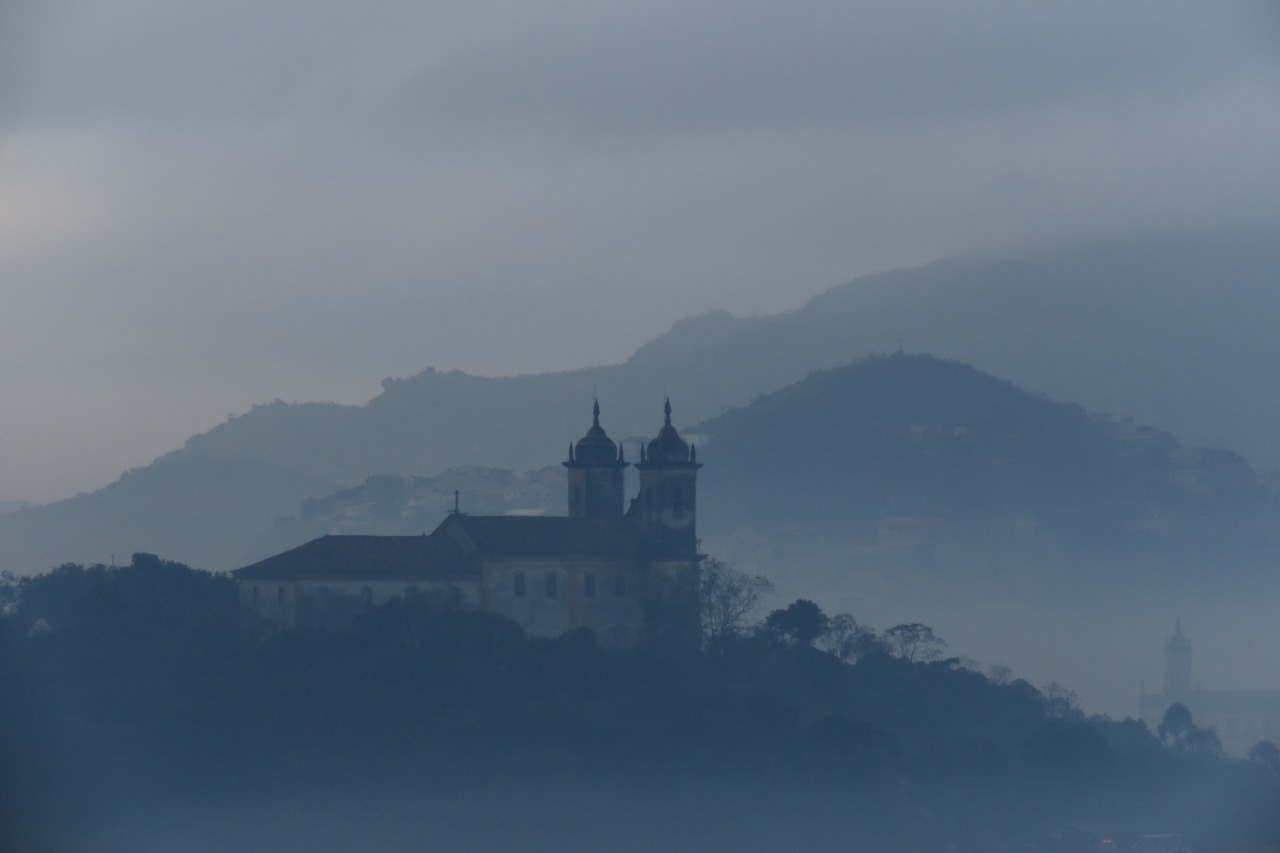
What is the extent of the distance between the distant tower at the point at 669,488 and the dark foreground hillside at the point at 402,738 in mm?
4151

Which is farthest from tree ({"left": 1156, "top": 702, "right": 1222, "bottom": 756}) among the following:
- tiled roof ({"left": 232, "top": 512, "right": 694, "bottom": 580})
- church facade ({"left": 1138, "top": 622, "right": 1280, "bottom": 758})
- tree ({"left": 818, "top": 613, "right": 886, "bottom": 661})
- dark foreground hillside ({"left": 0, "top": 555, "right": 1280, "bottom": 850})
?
church facade ({"left": 1138, "top": 622, "right": 1280, "bottom": 758})

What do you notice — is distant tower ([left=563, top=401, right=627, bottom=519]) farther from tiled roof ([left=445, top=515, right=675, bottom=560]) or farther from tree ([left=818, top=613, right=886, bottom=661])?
tree ([left=818, top=613, right=886, bottom=661])

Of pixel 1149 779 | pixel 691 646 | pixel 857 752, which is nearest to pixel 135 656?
pixel 691 646

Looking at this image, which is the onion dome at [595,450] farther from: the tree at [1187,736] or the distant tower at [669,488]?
the tree at [1187,736]

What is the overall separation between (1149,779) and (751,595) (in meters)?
26.4

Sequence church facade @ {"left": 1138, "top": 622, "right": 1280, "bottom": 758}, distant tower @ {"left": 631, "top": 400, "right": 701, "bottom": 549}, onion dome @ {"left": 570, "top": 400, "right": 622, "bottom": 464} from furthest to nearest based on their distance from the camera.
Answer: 1. church facade @ {"left": 1138, "top": 622, "right": 1280, "bottom": 758}
2. onion dome @ {"left": 570, "top": 400, "right": 622, "bottom": 464}
3. distant tower @ {"left": 631, "top": 400, "right": 701, "bottom": 549}

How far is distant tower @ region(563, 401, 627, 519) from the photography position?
83000 millimetres

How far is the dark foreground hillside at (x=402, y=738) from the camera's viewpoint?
255ft

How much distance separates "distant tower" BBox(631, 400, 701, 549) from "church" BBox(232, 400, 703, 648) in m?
0.05

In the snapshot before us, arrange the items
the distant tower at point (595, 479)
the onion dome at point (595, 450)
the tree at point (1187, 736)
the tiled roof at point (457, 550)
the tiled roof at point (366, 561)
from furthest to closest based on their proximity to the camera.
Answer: the tree at point (1187, 736)
the onion dome at point (595, 450)
the distant tower at point (595, 479)
the tiled roof at point (457, 550)
the tiled roof at point (366, 561)

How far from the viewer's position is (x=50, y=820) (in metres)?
77.0

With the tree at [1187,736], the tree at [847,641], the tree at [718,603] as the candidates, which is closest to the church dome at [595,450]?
the tree at [718,603]

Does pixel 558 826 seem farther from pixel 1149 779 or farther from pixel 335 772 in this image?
pixel 1149 779

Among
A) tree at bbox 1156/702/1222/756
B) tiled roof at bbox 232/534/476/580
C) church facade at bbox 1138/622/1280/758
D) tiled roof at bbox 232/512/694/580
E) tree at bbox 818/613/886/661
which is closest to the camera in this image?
tiled roof at bbox 232/534/476/580
